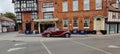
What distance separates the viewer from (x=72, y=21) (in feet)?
191

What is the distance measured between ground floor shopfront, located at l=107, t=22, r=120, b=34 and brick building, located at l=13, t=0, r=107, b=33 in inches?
70.2

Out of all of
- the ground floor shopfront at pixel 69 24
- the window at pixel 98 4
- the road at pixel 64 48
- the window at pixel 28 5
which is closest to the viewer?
the road at pixel 64 48

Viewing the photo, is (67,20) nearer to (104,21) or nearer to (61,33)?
(104,21)

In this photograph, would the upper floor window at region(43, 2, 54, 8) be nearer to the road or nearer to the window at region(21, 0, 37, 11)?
the window at region(21, 0, 37, 11)

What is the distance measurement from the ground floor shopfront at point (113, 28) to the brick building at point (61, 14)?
1.78m

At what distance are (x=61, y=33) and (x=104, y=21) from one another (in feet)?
38.4

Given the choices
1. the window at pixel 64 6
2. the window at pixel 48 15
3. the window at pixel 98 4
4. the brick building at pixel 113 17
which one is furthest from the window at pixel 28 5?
the brick building at pixel 113 17

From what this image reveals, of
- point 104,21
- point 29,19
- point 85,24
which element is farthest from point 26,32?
point 104,21

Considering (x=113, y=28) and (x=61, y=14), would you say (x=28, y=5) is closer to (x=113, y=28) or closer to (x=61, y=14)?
(x=61, y=14)

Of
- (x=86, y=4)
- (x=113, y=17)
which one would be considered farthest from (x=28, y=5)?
(x=113, y=17)

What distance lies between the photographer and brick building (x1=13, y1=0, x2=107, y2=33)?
183 ft

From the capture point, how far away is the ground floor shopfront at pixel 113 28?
185 ft

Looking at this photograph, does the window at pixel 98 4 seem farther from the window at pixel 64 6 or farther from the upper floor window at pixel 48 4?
the upper floor window at pixel 48 4

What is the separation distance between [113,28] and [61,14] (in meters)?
11.2
